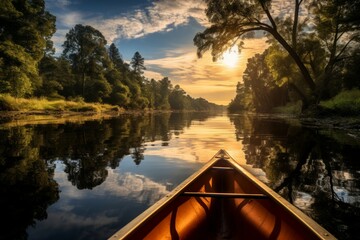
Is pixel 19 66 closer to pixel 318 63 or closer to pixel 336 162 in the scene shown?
pixel 336 162

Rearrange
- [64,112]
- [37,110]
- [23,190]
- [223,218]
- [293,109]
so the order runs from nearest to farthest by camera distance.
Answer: [223,218]
[23,190]
[37,110]
[64,112]
[293,109]

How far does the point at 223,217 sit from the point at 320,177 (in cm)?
322

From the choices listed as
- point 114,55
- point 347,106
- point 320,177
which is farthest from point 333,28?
point 114,55

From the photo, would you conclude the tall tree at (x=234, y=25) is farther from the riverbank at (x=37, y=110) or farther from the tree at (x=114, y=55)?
the tree at (x=114, y=55)

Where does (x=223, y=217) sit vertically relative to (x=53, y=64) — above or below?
below

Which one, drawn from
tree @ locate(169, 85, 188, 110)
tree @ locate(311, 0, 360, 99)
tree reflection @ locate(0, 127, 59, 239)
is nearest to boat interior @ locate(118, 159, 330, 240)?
tree reflection @ locate(0, 127, 59, 239)

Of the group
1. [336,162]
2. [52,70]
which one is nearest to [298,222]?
[336,162]

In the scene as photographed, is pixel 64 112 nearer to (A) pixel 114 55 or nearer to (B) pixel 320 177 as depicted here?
(B) pixel 320 177

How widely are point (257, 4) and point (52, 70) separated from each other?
37465 mm

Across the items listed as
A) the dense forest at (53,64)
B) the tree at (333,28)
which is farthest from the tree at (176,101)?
the tree at (333,28)

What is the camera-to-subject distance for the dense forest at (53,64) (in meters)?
24.2

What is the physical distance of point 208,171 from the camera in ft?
15.9

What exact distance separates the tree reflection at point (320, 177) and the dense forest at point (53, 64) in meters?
22.4

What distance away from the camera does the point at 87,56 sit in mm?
54156
